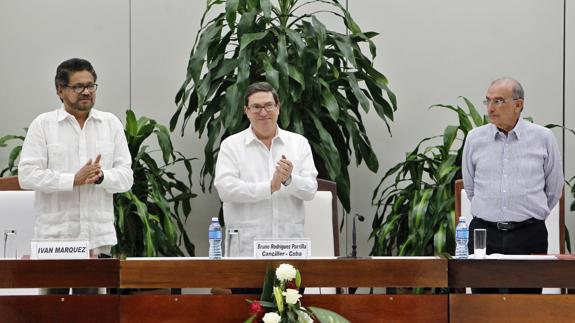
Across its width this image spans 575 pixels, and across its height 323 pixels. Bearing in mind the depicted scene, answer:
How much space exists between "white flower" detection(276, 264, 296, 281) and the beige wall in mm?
2579

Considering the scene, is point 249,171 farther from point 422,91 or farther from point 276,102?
point 422,91

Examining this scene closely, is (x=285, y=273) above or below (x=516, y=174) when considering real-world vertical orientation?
below

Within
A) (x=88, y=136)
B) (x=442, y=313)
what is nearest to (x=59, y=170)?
(x=88, y=136)

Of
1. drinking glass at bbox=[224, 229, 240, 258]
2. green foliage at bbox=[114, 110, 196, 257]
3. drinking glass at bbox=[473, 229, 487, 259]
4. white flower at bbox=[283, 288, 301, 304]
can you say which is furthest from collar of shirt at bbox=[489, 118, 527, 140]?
green foliage at bbox=[114, 110, 196, 257]

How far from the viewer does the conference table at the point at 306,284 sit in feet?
11.8

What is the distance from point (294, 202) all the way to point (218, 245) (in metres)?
0.59

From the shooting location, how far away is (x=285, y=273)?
346 cm

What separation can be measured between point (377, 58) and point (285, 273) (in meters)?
2.91

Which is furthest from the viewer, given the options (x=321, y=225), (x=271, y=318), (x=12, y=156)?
(x=12, y=156)

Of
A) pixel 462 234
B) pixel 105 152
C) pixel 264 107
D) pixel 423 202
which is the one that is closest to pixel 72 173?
pixel 105 152

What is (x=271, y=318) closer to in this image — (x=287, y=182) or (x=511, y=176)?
(x=287, y=182)

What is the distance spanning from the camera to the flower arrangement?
134 inches

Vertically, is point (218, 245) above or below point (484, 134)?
below

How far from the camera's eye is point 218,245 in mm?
3768
